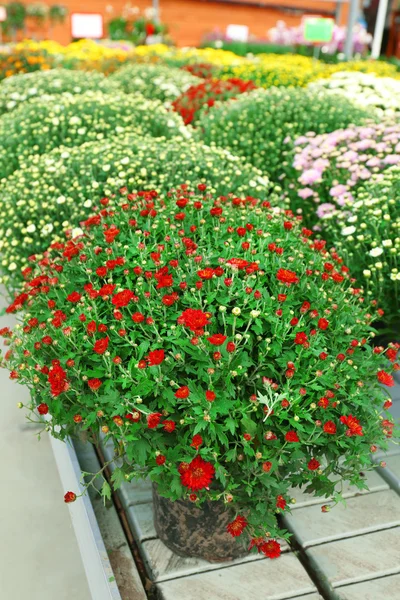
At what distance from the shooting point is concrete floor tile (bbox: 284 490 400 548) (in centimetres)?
248

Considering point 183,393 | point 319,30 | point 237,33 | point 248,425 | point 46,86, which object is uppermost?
point 319,30

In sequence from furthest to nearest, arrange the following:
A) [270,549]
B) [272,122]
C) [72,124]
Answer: [272,122] → [72,124] → [270,549]

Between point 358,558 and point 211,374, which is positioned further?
point 358,558

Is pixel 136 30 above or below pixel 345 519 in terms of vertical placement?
above

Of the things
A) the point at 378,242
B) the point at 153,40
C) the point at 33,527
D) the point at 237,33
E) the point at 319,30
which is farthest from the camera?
the point at 237,33

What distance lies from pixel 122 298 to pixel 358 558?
1386 millimetres

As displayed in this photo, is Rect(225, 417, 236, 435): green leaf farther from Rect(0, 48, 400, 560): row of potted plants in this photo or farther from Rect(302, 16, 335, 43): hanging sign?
Rect(302, 16, 335, 43): hanging sign

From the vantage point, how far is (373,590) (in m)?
2.24

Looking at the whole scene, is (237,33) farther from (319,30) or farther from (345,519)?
(345,519)

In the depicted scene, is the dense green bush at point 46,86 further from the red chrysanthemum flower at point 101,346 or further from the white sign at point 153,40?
the white sign at point 153,40

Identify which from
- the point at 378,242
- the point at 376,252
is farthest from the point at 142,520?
the point at 378,242

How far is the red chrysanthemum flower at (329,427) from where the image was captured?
190cm

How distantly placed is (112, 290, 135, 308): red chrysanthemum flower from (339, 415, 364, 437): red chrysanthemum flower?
0.80 m

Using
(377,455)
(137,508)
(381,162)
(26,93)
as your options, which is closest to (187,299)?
(137,508)
